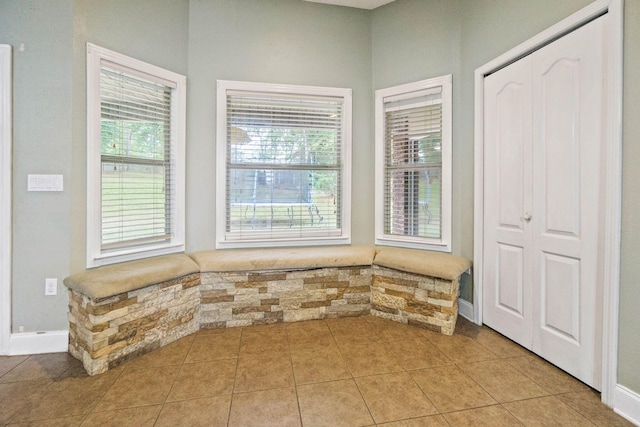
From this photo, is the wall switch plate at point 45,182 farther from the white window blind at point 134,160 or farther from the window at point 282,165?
the window at point 282,165

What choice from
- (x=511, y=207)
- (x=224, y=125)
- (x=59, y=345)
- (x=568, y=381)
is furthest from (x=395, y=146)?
(x=59, y=345)

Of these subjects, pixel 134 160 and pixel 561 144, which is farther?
pixel 134 160

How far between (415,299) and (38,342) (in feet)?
9.32

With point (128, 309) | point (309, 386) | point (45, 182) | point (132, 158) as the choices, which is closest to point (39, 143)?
point (45, 182)

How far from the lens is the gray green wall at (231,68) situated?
2.09 meters

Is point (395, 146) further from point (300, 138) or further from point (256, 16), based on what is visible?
point (256, 16)

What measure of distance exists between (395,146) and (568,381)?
2244 mm

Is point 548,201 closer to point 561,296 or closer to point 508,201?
point 508,201

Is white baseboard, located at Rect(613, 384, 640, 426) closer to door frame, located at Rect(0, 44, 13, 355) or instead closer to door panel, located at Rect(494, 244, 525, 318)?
Result: door panel, located at Rect(494, 244, 525, 318)

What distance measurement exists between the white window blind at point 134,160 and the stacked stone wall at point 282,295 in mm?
706

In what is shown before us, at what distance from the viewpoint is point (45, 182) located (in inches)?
84.1

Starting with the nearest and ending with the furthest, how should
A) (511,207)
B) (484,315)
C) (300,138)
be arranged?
(511,207), (484,315), (300,138)

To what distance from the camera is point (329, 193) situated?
317 cm

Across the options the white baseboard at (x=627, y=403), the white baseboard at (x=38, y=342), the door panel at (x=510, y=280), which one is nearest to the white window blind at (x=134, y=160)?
the white baseboard at (x=38, y=342)
